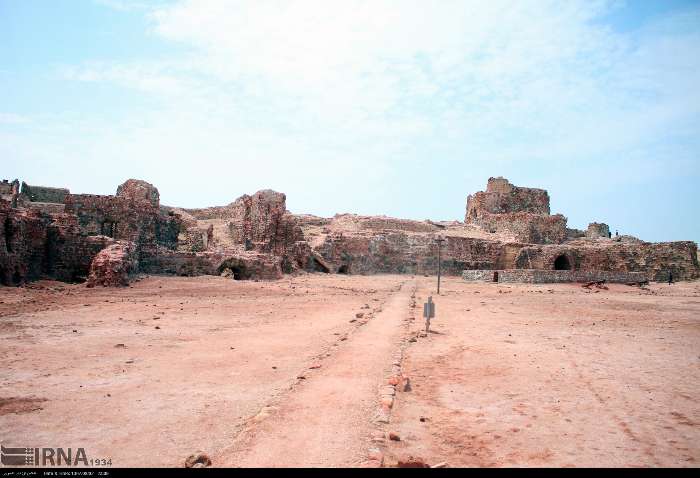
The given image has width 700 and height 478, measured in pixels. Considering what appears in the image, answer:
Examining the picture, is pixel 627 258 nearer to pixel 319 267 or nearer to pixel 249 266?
pixel 319 267

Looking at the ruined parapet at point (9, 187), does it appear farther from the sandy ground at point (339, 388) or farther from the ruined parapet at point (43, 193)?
the sandy ground at point (339, 388)

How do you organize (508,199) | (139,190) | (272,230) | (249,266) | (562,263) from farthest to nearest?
(508,199) < (562,263) < (139,190) < (272,230) < (249,266)

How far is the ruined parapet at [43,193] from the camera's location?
44.4 metres

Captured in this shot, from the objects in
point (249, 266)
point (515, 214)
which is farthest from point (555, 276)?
point (249, 266)

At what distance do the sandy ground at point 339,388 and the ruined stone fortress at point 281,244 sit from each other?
26.4 feet

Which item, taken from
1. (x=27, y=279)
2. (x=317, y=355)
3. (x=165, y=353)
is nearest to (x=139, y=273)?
(x=27, y=279)

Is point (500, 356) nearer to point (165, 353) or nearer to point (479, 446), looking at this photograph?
point (479, 446)

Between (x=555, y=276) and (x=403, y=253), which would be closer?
(x=555, y=276)

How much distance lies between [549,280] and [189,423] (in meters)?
27.8

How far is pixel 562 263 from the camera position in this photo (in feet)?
123

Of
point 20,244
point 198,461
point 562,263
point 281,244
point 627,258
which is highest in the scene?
point 627,258

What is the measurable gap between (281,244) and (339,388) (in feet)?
84.8

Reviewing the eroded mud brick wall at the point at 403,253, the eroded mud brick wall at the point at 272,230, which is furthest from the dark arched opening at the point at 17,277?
the eroded mud brick wall at the point at 403,253

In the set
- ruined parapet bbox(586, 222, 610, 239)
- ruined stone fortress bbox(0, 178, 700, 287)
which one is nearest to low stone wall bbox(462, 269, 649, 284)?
ruined stone fortress bbox(0, 178, 700, 287)
